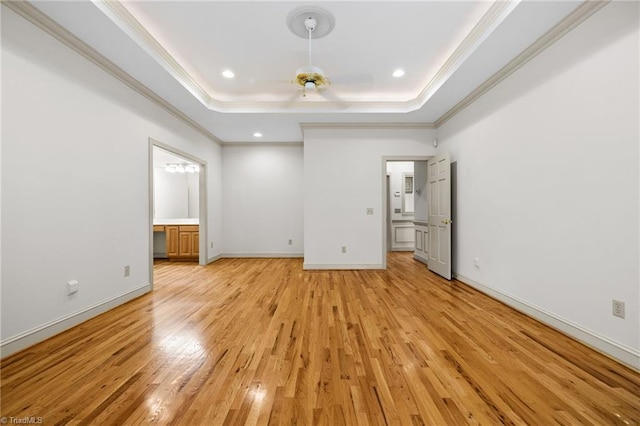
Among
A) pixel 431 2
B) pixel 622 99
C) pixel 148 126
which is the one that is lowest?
pixel 622 99

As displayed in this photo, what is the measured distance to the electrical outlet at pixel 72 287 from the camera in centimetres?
236

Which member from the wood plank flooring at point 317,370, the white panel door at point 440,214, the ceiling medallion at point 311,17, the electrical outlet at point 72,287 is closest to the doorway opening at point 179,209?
the wood plank flooring at point 317,370

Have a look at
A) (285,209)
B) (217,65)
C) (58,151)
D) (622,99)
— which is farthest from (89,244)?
(622,99)

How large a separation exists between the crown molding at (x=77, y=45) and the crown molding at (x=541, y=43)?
181 inches

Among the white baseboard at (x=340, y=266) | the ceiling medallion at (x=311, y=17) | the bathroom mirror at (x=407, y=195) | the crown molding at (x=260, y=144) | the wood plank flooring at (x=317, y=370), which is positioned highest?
the ceiling medallion at (x=311, y=17)

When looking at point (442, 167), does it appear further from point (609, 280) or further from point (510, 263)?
point (609, 280)

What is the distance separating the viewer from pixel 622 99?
1835 millimetres

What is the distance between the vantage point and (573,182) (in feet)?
7.11

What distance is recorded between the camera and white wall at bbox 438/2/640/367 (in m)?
1.80

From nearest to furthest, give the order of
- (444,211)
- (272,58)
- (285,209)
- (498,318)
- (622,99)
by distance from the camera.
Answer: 1. (622,99)
2. (498,318)
3. (272,58)
4. (444,211)
5. (285,209)

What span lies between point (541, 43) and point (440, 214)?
2.55 meters

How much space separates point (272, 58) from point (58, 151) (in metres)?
2.50

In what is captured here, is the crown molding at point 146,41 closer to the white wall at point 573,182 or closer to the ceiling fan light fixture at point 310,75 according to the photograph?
the ceiling fan light fixture at point 310,75

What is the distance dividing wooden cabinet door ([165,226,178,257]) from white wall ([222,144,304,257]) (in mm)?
1107
